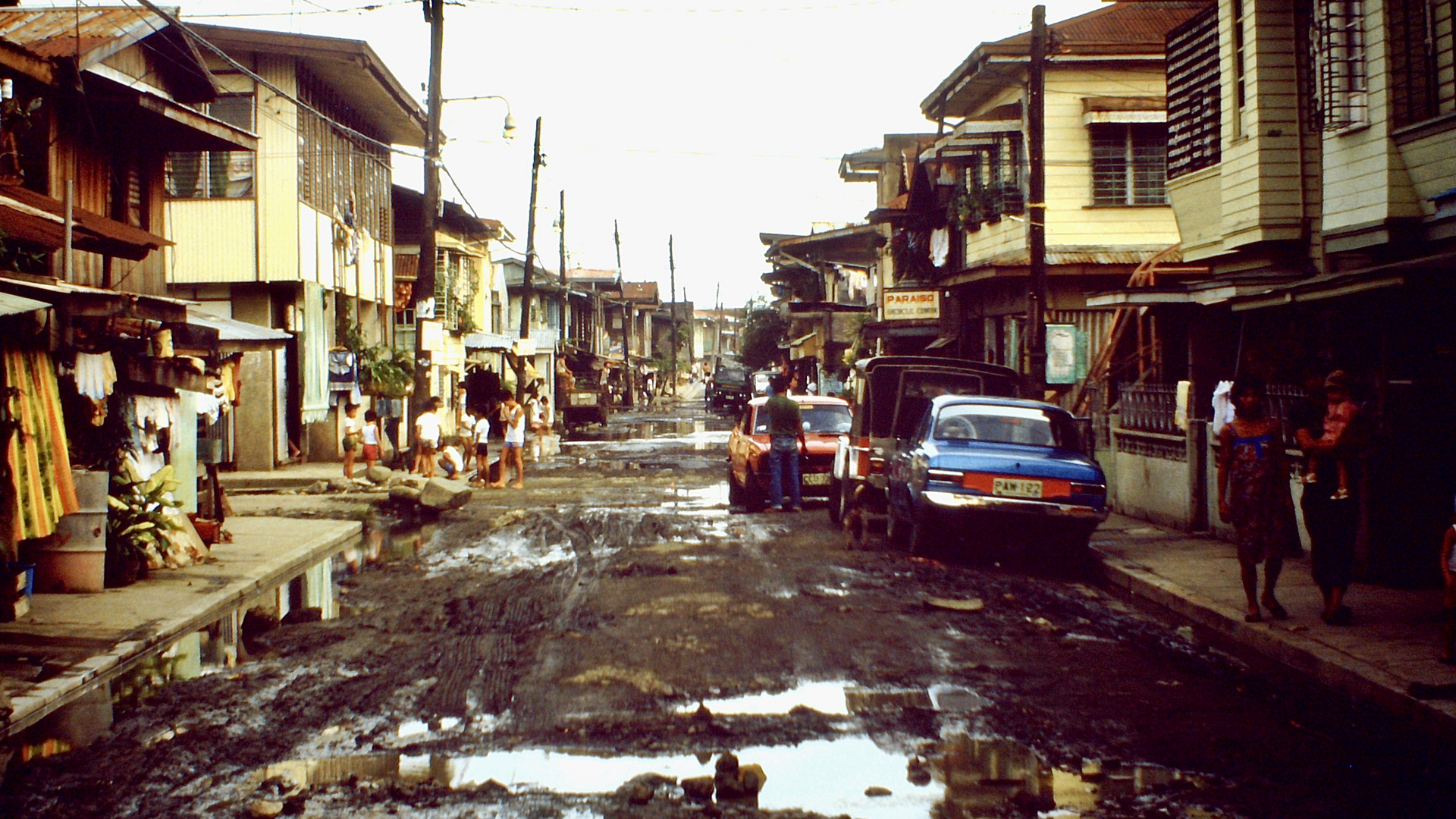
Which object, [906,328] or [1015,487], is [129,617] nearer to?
[1015,487]

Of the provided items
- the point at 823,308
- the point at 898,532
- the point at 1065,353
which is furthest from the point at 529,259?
the point at 898,532

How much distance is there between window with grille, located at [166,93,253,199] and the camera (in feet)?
80.4

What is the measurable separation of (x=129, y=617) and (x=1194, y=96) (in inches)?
549

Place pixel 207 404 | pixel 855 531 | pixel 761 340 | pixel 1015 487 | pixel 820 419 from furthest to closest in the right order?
pixel 761 340 → pixel 820 419 → pixel 855 531 → pixel 207 404 → pixel 1015 487

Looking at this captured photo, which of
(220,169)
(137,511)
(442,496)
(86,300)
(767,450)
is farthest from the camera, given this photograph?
(220,169)

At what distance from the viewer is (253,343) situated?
50.1 feet

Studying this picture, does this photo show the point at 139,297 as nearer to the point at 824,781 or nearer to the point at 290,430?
the point at 824,781

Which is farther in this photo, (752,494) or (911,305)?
(911,305)

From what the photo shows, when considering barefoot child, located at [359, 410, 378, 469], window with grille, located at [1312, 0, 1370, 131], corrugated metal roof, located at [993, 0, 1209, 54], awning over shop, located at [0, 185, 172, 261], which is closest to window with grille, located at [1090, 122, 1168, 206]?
corrugated metal roof, located at [993, 0, 1209, 54]

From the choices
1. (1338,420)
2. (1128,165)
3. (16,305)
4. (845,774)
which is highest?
(1128,165)

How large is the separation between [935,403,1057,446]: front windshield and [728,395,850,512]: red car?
4923mm

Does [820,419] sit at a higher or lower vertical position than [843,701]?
higher

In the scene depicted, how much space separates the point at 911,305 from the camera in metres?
27.7

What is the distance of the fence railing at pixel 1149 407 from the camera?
15750 mm
